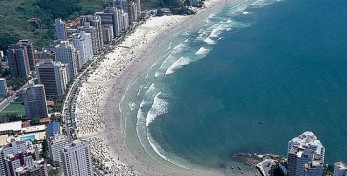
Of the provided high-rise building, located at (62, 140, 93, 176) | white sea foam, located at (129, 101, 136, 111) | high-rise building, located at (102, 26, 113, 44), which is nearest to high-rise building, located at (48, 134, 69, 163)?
high-rise building, located at (62, 140, 93, 176)

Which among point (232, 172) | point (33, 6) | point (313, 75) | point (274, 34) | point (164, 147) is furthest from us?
point (33, 6)

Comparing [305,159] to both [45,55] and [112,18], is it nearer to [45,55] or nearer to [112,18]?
[45,55]

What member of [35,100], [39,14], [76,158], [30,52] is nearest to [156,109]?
[35,100]

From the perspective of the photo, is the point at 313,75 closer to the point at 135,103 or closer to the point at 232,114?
the point at 232,114

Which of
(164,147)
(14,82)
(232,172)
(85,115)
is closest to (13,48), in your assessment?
(14,82)

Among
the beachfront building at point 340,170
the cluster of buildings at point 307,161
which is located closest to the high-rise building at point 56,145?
the cluster of buildings at point 307,161
